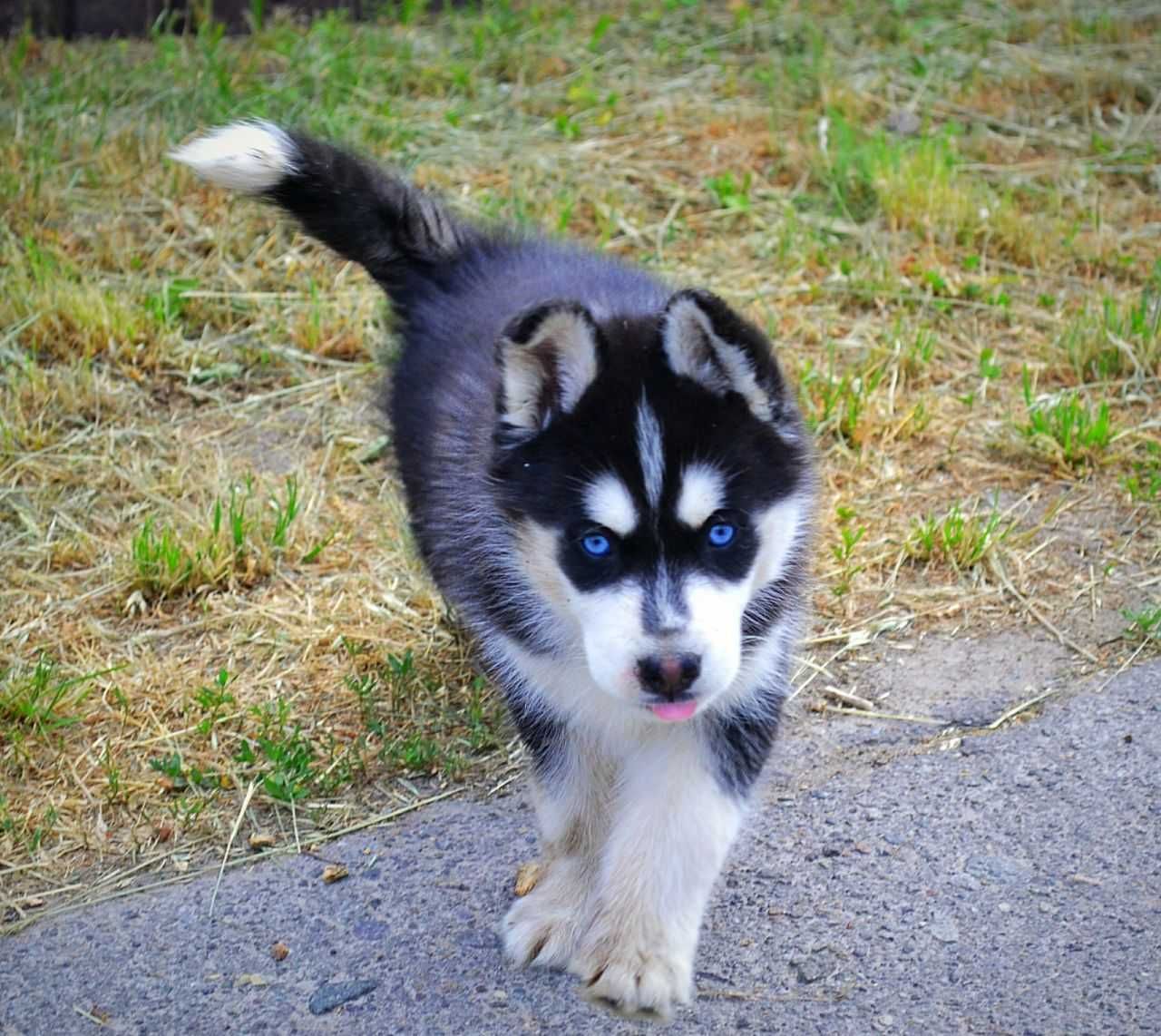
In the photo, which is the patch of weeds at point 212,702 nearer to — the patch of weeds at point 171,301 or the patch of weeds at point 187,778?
the patch of weeds at point 187,778

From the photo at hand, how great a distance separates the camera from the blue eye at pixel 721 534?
3.11 meters

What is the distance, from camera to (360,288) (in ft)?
20.6

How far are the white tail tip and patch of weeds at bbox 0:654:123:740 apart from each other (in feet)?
4.55

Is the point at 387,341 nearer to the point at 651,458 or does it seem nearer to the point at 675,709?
the point at 651,458

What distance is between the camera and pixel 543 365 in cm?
321

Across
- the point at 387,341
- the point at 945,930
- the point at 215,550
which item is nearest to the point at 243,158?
the point at 215,550

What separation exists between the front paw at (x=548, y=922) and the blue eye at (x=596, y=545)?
2.82ft

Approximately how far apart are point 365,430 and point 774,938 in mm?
2799

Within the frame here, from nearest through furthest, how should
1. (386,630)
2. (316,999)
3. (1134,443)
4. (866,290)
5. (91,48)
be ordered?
(316,999) → (386,630) → (1134,443) → (866,290) → (91,48)

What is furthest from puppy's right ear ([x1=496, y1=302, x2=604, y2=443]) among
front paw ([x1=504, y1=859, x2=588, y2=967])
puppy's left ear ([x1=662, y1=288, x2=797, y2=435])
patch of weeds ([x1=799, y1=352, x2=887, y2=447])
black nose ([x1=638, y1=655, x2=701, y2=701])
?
patch of weeds ([x1=799, y1=352, x2=887, y2=447])

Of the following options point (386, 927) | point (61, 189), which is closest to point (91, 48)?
point (61, 189)

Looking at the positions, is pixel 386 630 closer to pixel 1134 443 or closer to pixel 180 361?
pixel 180 361

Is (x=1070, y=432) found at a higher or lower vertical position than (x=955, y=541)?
higher

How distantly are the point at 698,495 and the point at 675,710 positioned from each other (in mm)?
433
